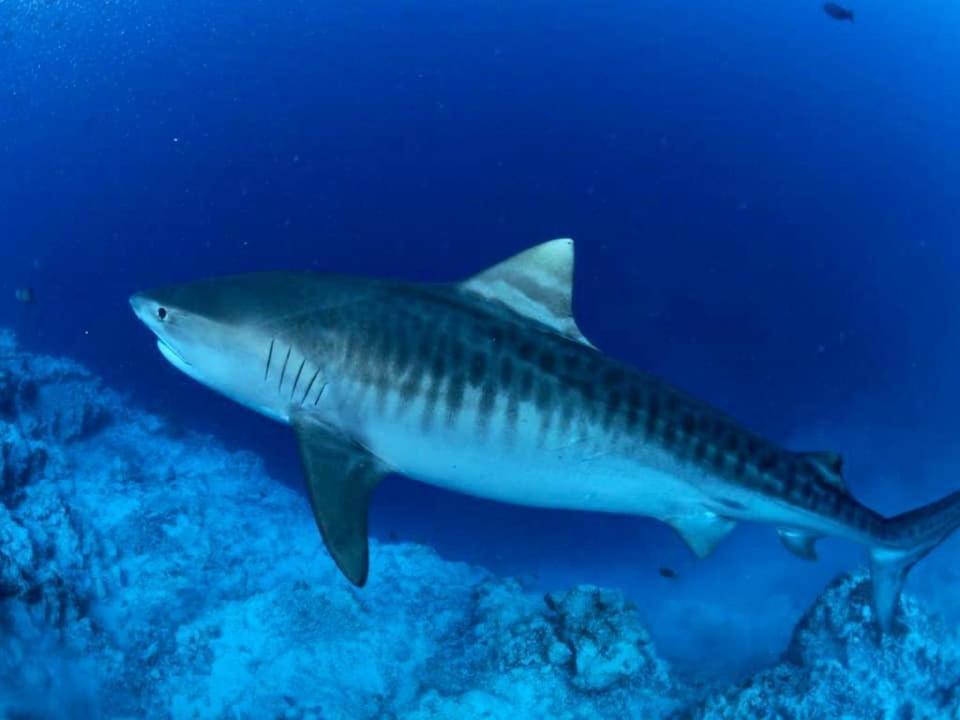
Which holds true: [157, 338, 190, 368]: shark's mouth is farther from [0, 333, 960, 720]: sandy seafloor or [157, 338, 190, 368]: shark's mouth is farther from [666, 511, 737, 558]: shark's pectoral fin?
[0, 333, 960, 720]: sandy seafloor

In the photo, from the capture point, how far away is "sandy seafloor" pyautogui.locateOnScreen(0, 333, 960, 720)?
23.4 ft

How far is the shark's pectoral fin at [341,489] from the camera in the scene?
3.72m

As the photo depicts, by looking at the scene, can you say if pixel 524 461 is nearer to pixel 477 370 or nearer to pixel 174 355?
pixel 477 370

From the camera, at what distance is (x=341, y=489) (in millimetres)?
3930

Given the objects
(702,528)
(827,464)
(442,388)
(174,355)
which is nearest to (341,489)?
(442,388)

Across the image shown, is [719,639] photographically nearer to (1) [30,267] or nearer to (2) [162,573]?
(2) [162,573]

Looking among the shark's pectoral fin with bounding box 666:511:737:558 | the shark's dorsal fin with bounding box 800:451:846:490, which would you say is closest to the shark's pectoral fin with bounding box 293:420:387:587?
the shark's pectoral fin with bounding box 666:511:737:558

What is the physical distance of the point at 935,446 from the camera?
2217 cm

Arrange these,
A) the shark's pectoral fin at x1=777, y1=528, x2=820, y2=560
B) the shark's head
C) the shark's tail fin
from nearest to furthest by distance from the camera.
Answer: the shark's head
the shark's pectoral fin at x1=777, y1=528, x2=820, y2=560
the shark's tail fin

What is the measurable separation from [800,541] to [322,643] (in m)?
5.49

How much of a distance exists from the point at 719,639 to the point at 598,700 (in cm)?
689

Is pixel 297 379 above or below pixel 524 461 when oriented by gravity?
above

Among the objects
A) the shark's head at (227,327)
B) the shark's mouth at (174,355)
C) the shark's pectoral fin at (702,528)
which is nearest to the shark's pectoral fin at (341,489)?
the shark's head at (227,327)

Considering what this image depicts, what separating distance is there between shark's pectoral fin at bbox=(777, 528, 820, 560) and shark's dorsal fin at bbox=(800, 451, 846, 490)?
0.44 m
